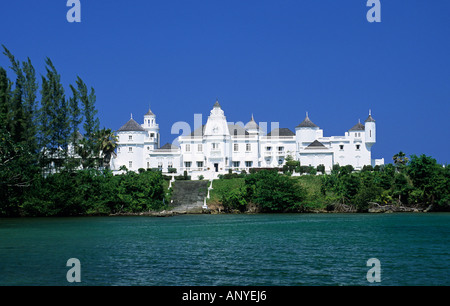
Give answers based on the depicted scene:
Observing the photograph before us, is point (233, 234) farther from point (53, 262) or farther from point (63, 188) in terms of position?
point (63, 188)

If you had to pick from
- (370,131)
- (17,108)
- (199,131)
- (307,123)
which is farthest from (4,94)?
(370,131)

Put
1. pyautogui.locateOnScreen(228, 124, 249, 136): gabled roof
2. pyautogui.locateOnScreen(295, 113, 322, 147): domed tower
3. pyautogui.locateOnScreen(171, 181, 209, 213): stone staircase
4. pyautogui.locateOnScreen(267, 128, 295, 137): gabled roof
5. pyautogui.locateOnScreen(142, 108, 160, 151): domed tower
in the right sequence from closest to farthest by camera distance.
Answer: pyautogui.locateOnScreen(171, 181, 209, 213): stone staircase < pyautogui.locateOnScreen(295, 113, 322, 147): domed tower < pyautogui.locateOnScreen(228, 124, 249, 136): gabled roof < pyautogui.locateOnScreen(267, 128, 295, 137): gabled roof < pyautogui.locateOnScreen(142, 108, 160, 151): domed tower

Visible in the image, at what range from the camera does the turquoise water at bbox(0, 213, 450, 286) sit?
19969 mm

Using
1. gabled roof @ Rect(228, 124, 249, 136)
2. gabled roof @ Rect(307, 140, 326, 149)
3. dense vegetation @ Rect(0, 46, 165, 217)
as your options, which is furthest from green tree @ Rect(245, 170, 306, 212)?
gabled roof @ Rect(228, 124, 249, 136)

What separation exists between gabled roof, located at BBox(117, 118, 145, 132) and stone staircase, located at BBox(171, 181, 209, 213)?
16410 mm

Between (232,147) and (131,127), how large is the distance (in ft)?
47.8

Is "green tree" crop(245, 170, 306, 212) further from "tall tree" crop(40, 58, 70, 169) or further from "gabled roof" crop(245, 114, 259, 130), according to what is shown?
"gabled roof" crop(245, 114, 259, 130)

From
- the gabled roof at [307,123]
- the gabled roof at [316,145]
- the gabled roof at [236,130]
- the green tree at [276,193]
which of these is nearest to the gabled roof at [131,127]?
the gabled roof at [236,130]

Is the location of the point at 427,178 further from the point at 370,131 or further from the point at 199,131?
the point at 199,131

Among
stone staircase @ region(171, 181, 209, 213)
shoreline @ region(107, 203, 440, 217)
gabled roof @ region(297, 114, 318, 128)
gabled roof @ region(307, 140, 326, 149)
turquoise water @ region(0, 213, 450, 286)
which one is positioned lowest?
turquoise water @ region(0, 213, 450, 286)

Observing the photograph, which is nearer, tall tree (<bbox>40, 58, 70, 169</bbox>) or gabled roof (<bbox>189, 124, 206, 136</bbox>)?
tall tree (<bbox>40, 58, 70, 169</bbox>)

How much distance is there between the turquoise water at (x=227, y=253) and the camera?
65.5 feet

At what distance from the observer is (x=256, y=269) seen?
21688 mm

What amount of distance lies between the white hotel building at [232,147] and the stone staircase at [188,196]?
33.0ft
